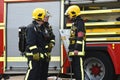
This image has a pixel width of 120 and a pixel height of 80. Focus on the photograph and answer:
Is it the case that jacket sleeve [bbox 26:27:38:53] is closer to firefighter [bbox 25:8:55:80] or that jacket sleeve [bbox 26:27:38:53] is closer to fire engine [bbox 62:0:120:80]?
firefighter [bbox 25:8:55:80]

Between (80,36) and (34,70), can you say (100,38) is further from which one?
(34,70)

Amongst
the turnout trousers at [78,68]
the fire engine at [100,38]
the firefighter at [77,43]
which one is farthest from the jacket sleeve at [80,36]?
the fire engine at [100,38]

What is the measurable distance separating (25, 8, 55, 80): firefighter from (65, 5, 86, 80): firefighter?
569 millimetres

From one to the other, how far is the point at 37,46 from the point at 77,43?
85 centimetres

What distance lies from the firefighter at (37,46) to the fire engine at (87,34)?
5.96 feet

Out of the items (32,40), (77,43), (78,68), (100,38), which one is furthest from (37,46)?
(100,38)

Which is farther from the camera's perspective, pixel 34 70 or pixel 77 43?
pixel 77 43

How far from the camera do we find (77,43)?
9.72m

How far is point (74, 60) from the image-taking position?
997cm

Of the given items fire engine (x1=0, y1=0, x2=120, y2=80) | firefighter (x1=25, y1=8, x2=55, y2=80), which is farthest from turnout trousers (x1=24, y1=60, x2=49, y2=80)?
fire engine (x1=0, y1=0, x2=120, y2=80)

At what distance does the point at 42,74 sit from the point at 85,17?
2.38m

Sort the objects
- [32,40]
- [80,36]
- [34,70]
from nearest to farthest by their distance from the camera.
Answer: [32,40] < [34,70] < [80,36]

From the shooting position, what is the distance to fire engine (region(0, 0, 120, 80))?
438 inches

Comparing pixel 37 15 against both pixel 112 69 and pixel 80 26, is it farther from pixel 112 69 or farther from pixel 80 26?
pixel 112 69
